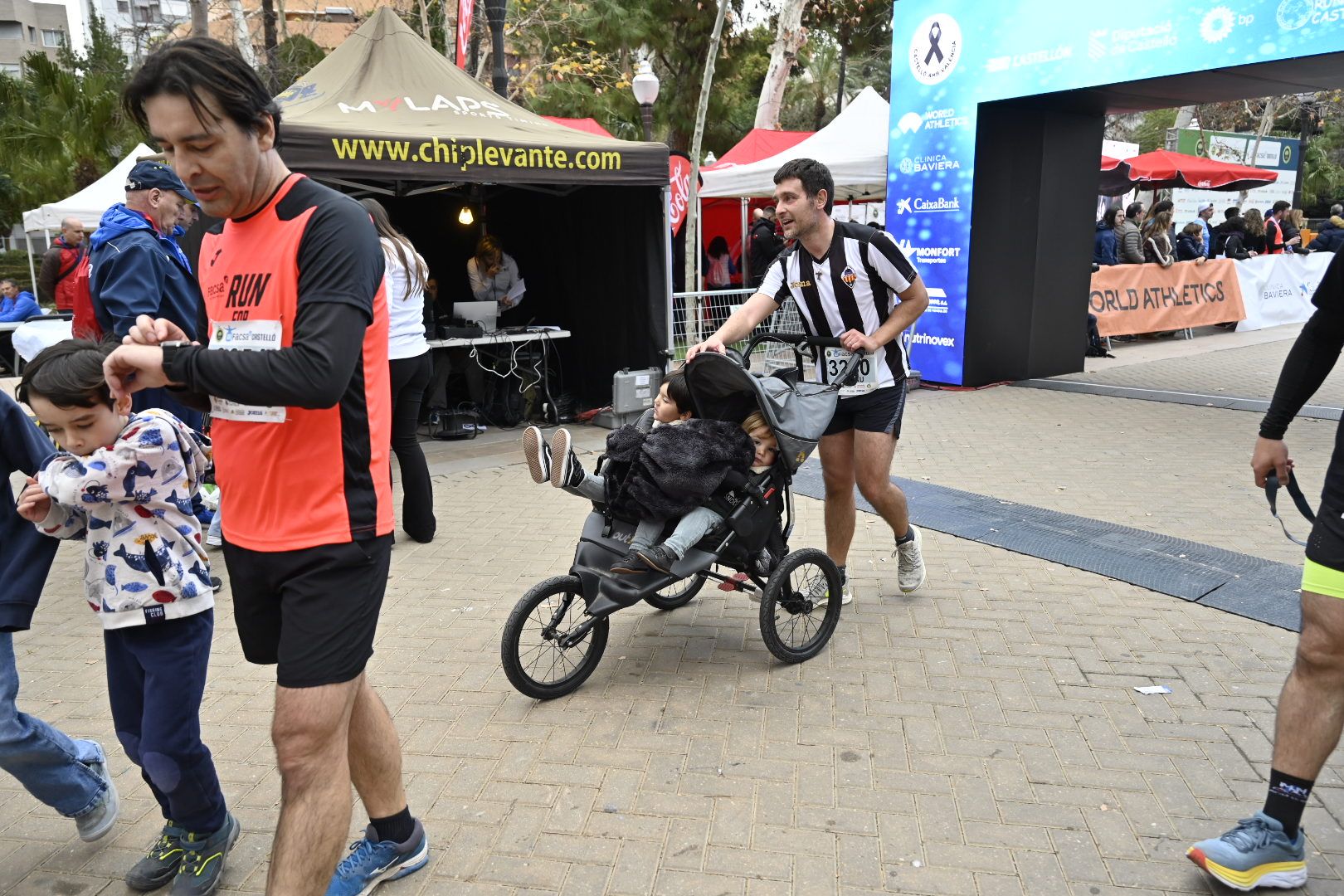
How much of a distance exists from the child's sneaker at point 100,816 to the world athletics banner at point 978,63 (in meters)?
9.08

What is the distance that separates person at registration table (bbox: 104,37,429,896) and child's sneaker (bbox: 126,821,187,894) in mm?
784

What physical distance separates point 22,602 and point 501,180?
5848mm

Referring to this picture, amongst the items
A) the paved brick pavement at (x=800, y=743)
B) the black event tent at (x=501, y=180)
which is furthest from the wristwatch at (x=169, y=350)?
the black event tent at (x=501, y=180)

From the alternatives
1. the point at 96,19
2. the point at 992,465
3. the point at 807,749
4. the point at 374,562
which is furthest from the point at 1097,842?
the point at 96,19

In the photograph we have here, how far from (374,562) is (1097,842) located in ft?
6.93

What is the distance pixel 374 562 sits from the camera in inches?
81.6

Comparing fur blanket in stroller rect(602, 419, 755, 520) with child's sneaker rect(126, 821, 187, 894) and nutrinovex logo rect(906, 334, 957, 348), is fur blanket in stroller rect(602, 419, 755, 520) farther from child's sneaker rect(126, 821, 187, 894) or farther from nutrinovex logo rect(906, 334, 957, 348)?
nutrinovex logo rect(906, 334, 957, 348)

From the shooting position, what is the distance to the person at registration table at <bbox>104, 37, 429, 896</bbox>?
178 cm

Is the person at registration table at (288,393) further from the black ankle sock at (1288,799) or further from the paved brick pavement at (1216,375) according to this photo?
the paved brick pavement at (1216,375)

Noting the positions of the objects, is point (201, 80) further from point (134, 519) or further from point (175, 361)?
point (134, 519)

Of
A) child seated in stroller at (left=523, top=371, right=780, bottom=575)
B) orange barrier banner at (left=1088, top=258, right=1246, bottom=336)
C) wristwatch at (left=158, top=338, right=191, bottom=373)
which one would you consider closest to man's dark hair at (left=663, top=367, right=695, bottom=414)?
child seated in stroller at (left=523, top=371, right=780, bottom=575)

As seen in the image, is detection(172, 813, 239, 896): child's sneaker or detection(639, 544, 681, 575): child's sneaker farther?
detection(639, 544, 681, 575): child's sneaker

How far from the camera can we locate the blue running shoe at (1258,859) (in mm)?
2408

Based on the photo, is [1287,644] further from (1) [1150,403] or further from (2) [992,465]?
(1) [1150,403]
